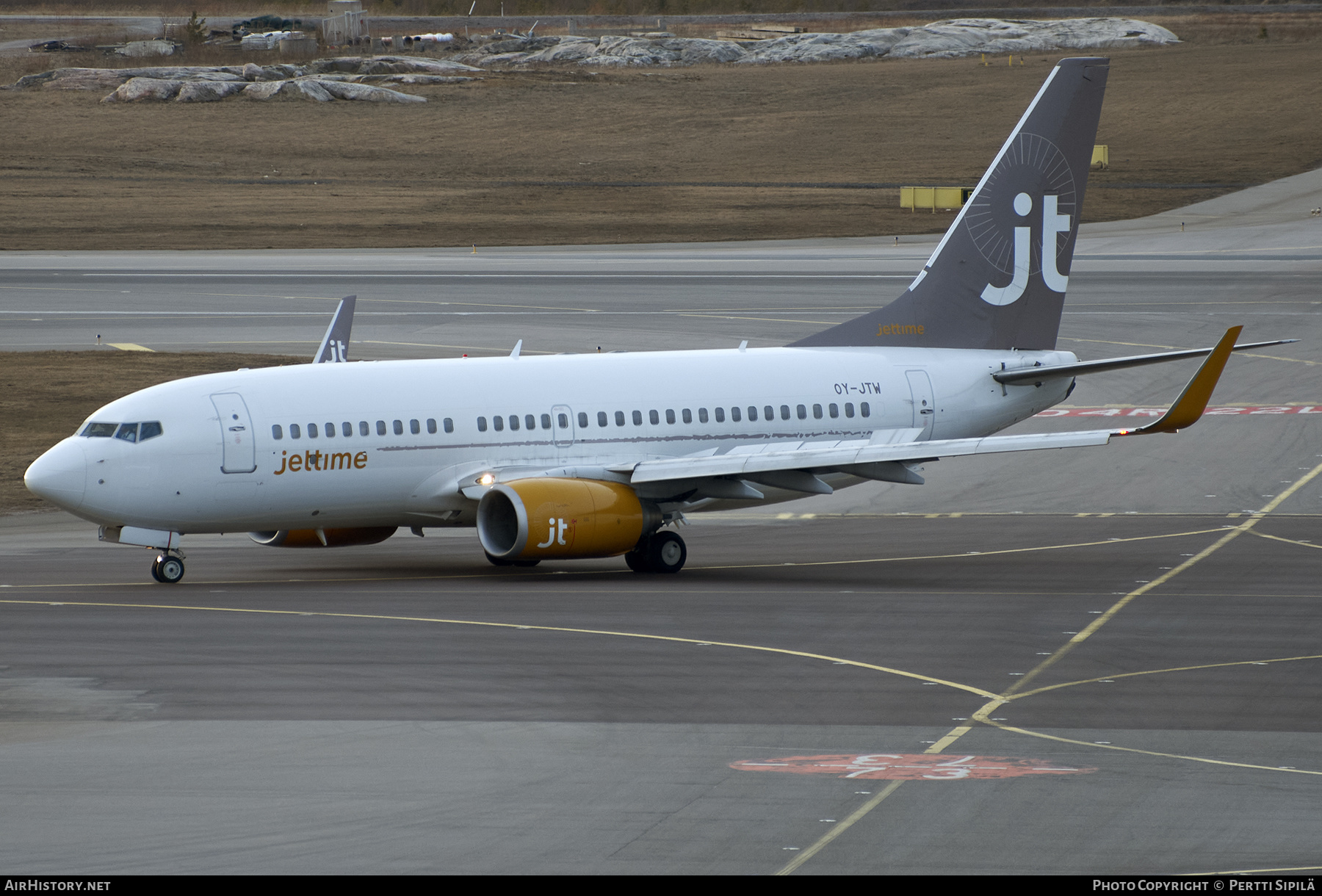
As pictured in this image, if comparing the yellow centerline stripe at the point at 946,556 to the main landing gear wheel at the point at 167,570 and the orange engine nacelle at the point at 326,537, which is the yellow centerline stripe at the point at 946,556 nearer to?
the orange engine nacelle at the point at 326,537

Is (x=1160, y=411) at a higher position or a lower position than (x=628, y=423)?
lower

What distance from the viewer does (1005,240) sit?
42000mm

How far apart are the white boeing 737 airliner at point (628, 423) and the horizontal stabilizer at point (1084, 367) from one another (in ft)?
0.26

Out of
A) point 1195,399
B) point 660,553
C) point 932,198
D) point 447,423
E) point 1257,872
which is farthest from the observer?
point 932,198

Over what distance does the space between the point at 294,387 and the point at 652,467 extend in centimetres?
722

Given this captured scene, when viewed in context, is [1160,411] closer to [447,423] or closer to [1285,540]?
[1285,540]

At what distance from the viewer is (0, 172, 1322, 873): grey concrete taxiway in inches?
738

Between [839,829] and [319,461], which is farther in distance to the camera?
[319,461]

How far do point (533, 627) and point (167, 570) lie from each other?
884cm

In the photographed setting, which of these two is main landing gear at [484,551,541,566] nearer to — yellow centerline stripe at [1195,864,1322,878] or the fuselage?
the fuselage

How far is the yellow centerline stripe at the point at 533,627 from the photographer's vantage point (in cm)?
2717

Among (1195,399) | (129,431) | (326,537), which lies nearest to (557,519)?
(326,537)

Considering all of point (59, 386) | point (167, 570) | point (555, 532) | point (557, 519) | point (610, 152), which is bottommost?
point (167, 570)

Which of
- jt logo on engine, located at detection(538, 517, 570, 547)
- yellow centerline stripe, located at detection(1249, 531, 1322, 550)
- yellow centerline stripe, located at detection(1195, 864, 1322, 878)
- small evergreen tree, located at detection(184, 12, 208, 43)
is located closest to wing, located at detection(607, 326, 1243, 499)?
jt logo on engine, located at detection(538, 517, 570, 547)
